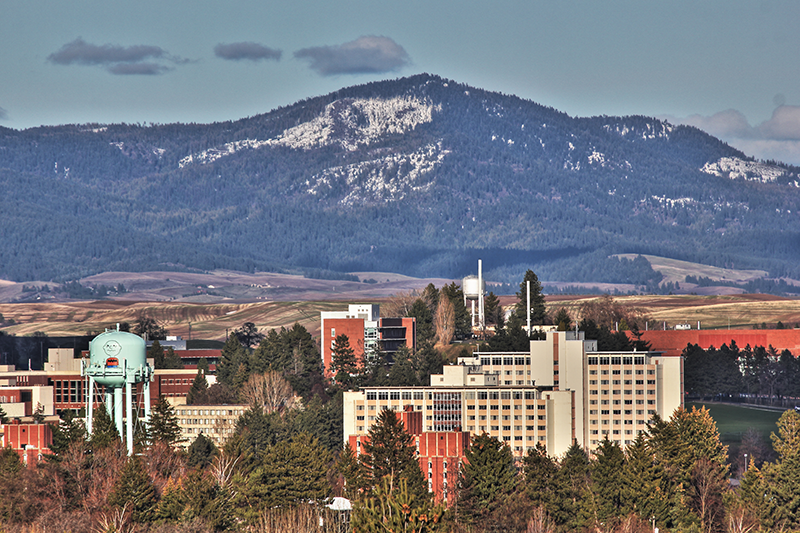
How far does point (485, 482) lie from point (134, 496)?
27.3 m

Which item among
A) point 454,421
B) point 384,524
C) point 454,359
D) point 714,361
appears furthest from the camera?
point 714,361

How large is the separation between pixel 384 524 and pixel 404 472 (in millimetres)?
40469

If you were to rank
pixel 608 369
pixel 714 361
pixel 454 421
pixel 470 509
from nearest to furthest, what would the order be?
pixel 470 509 < pixel 454 421 < pixel 608 369 < pixel 714 361

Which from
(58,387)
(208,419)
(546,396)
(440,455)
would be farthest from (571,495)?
(58,387)

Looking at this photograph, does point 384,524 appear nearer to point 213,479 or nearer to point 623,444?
point 213,479

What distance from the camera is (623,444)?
495 ft

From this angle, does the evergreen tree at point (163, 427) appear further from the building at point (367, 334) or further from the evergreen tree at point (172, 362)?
the building at point (367, 334)

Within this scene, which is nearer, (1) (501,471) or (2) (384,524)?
(2) (384,524)

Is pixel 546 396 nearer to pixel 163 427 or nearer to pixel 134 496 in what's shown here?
pixel 163 427

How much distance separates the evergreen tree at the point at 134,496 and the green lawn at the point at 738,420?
84478 mm

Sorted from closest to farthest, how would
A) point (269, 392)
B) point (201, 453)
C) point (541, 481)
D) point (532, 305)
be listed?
point (541, 481)
point (201, 453)
point (269, 392)
point (532, 305)

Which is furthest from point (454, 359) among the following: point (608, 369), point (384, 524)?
point (384, 524)

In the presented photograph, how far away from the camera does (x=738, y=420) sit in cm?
17850

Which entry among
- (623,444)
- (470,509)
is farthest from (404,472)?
(623,444)
